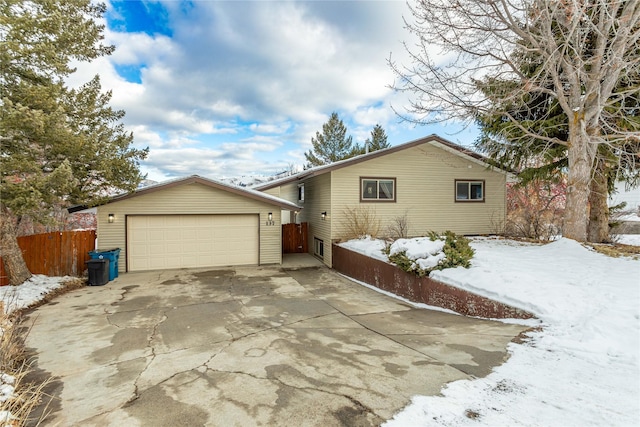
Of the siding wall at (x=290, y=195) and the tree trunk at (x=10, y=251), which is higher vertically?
the siding wall at (x=290, y=195)

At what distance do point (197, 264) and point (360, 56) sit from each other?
9974mm

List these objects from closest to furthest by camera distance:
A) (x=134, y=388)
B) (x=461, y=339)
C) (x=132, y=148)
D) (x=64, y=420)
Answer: (x=64, y=420) → (x=134, y=388) → (x=461, y=339) → (x=132, y=148)

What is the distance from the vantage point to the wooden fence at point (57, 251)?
8.72m

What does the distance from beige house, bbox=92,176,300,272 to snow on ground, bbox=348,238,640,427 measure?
25.3ft

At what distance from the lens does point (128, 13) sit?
9172mm

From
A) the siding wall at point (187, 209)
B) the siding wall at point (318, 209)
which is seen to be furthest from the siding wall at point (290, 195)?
the siding wall at point (187, 209)

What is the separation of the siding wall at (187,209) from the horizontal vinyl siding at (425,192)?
2.72 m

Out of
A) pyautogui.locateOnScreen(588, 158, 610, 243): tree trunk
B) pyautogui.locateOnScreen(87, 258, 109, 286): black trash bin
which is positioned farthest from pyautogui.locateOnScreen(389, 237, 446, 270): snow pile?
pyautogui.locateOnScreen(87, 258, 109, 286): black trash bin

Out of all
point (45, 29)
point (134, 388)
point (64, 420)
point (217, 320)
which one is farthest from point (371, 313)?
point (45, 29)

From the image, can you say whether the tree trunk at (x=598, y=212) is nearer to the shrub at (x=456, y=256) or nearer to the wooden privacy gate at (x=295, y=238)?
the shrub at (x=456, y=256)

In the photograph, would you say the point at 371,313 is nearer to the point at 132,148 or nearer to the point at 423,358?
the point at 423,358

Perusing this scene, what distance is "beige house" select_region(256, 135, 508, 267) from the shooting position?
11.7 metres

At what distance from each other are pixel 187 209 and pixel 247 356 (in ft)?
27.7

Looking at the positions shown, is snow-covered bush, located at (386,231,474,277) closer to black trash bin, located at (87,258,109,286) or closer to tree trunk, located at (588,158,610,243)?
tree trunk, located at (588,158,610,243)
